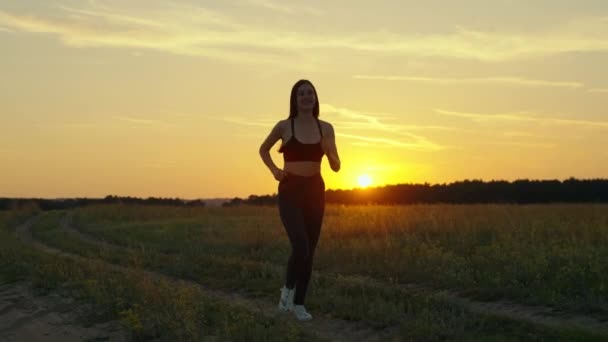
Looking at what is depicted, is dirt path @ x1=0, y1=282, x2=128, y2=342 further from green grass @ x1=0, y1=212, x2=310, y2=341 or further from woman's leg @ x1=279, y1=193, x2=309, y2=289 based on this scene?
woman's leg @ x1=279, y1=193, x2=309, y2=289

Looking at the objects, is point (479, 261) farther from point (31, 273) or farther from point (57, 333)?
point (31, 273)

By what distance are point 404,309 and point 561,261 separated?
11.7 ft

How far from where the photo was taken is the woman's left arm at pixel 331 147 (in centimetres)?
829

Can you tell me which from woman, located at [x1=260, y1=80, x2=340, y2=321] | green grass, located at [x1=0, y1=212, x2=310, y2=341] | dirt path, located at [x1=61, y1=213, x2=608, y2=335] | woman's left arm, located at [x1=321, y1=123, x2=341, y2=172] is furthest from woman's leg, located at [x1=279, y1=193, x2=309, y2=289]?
dirt path, located at [x1=61, y1=213, x2=608, y2=335]

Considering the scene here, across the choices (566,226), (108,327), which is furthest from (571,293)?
(566,226)

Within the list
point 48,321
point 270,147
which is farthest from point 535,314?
point 48,321

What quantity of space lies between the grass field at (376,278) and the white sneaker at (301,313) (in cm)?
26

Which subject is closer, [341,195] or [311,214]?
[311,214]

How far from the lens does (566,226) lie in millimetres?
16781

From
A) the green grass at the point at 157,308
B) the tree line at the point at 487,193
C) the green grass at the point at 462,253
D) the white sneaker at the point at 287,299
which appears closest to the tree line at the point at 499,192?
the tree line at the point at 487,193

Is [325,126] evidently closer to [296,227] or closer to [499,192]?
[296,227]

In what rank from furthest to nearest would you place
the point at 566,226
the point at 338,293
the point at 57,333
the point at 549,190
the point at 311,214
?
the point at 549,190 → the point at 566,226 → the point at 338,293 → the point at 57,333 → the point at 311,214

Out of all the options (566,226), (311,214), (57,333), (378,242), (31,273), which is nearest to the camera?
(311,214)

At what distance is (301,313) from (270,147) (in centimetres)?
178
